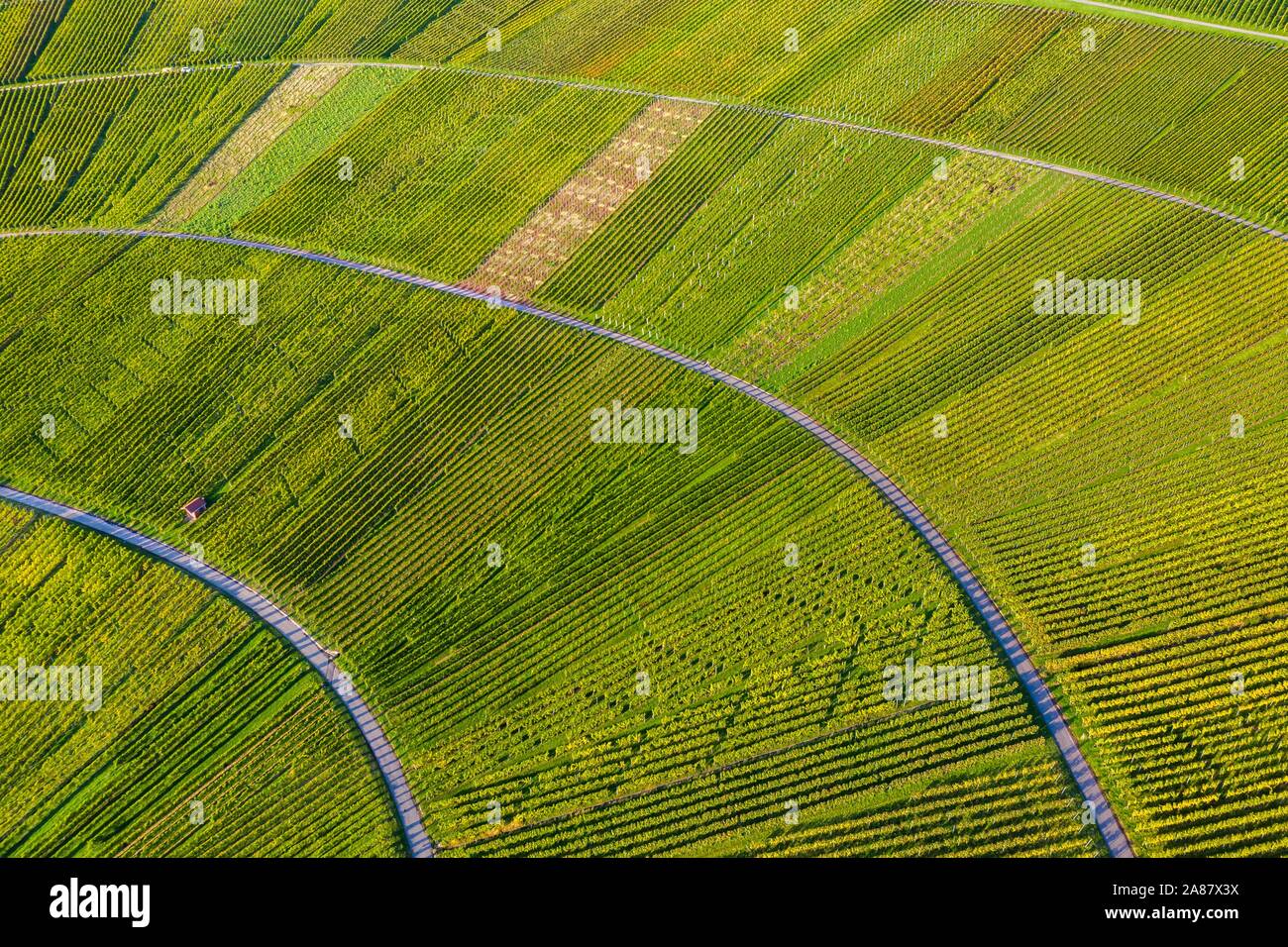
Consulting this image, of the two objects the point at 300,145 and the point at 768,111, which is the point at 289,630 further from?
the point at 768,111

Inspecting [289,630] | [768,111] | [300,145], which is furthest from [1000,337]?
[300,145]

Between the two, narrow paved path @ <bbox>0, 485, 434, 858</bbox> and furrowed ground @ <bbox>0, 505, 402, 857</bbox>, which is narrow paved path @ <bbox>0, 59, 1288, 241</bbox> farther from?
furrowed ground @ <bbox>0, 505, 402, 857</bbox>

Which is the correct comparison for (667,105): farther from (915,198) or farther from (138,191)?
(138,191)

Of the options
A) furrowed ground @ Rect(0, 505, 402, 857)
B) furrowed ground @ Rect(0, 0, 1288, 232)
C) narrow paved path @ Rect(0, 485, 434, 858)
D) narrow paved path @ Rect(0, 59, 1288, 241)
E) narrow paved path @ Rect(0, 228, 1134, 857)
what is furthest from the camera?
furrowed ground @ Rect(0, 0, 1288, 232)

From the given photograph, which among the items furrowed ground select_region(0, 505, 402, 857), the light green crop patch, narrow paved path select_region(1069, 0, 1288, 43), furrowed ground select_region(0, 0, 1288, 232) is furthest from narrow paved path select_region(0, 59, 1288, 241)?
furrowed ground select_region(0, 505, 402, 857)

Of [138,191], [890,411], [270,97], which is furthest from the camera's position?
[270,97]

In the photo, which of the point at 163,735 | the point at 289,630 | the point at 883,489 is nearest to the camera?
the point at 163,735
